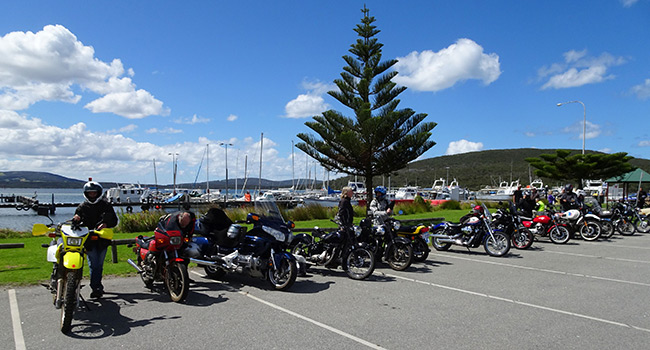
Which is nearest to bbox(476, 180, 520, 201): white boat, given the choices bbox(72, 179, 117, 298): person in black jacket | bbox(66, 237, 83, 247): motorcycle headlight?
bbox(72, 179, 117, 298): person in black jacket

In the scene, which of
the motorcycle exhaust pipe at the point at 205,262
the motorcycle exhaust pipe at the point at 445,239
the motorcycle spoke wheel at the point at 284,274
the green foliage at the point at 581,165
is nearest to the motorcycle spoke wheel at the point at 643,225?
the motorcycle exhaust pipe at the point at 445,239

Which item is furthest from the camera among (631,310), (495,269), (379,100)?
(379,100)

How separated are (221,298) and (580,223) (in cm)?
1186

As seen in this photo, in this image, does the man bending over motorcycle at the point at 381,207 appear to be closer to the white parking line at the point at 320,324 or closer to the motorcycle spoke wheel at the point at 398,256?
the motorcycle spoke wheel at the point at 398,256

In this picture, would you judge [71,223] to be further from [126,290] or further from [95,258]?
[126,290]

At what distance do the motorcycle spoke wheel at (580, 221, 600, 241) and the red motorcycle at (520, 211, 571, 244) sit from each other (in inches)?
34.2

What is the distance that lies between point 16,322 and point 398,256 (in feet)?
19.1

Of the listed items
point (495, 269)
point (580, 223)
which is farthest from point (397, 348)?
point (580, 223)

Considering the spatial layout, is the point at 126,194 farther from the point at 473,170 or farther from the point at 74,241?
the point at 473,170

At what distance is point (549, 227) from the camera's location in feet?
42.8

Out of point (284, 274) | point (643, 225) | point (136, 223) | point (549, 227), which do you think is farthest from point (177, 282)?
point (643, 225)

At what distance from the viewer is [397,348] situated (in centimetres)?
422

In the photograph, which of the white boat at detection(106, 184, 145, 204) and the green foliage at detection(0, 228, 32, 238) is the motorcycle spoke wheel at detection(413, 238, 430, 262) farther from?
the white boat at detection(106, 184, 145, 204)

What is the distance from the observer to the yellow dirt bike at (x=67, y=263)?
4621 millimetres
